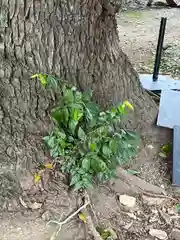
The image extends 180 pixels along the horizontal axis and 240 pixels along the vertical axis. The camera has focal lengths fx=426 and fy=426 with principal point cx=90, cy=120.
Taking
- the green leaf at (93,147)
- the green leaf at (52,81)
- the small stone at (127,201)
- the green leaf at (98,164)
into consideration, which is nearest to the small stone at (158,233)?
the small stone at (127,201)

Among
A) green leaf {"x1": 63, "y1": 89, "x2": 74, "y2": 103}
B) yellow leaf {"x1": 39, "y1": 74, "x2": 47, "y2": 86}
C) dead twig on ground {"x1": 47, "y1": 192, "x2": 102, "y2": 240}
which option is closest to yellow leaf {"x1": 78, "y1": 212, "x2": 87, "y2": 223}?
dead twig on ground {"x1": 47, "y1": 192, "x2": 102, "y2": 240}

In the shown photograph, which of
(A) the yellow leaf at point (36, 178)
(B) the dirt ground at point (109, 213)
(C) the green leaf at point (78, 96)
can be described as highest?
(C) the green leaf at point (78, 96)

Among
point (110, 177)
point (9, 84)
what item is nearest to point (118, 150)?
point (110, 177)

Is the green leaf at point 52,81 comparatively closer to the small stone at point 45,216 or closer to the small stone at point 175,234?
the small stone at point 45,216

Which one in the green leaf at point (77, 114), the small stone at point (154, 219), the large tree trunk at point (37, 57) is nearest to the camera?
the large tree trunk at point (37, 57)

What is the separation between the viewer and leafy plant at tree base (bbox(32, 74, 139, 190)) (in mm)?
2223

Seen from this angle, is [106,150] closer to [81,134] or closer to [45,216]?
[81,134]

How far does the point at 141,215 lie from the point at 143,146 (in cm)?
55

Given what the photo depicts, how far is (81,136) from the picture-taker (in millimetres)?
2254

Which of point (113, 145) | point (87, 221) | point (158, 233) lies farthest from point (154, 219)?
point (113, 145)

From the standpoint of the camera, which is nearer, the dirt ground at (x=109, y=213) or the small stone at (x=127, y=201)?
the dirt ground at (x=109, y=213)

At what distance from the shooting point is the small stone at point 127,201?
2.45m

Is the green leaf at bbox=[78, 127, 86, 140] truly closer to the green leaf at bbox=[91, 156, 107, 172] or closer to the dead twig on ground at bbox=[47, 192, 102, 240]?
the green leaf at bbox=[91, 156, 107, 172]

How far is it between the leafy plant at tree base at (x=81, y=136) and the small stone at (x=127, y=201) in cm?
21
